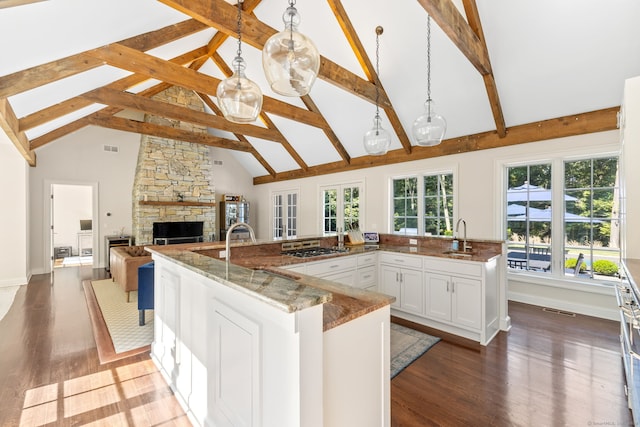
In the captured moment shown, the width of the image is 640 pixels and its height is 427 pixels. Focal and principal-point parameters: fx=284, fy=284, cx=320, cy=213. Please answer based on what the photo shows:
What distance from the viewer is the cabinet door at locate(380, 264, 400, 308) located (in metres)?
3.77

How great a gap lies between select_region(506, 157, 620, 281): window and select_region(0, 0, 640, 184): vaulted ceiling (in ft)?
2.02

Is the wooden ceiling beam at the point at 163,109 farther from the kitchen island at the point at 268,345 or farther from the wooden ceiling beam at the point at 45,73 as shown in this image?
the kitchen island at the point at 268,345

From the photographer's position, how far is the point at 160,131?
6926mm

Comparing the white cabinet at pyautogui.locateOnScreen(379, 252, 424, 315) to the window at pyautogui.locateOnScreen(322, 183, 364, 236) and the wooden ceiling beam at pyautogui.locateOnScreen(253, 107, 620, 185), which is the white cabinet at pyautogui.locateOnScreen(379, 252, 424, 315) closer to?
the wooden ceiling beam at pyautogui.locateOnScreen(253, 107, 620, 185)

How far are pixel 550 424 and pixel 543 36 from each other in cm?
395

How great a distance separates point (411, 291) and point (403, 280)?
17 centimetres

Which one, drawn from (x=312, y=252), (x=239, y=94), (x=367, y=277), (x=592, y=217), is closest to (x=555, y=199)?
(x=592, y=217)

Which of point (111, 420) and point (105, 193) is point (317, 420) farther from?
point (105, 193)

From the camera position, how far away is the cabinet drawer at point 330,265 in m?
Answer: 3.27

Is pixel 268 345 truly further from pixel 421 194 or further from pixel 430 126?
pixel 421 194

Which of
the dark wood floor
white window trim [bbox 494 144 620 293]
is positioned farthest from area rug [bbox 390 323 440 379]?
white window trim [bbox 494 144 620 293]

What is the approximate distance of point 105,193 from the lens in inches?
297

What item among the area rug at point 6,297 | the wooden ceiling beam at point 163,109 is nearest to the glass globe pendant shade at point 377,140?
the wooden ceiling beam at point 163,109

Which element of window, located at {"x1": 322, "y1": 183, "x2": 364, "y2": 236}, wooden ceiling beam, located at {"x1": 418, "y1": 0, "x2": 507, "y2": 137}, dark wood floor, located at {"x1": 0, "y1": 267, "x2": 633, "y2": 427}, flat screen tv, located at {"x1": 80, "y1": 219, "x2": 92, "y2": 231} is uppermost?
wooden ceiling beam, located at {"x1": 418, "y1": 0, "x2": 507, "y2": 137}
